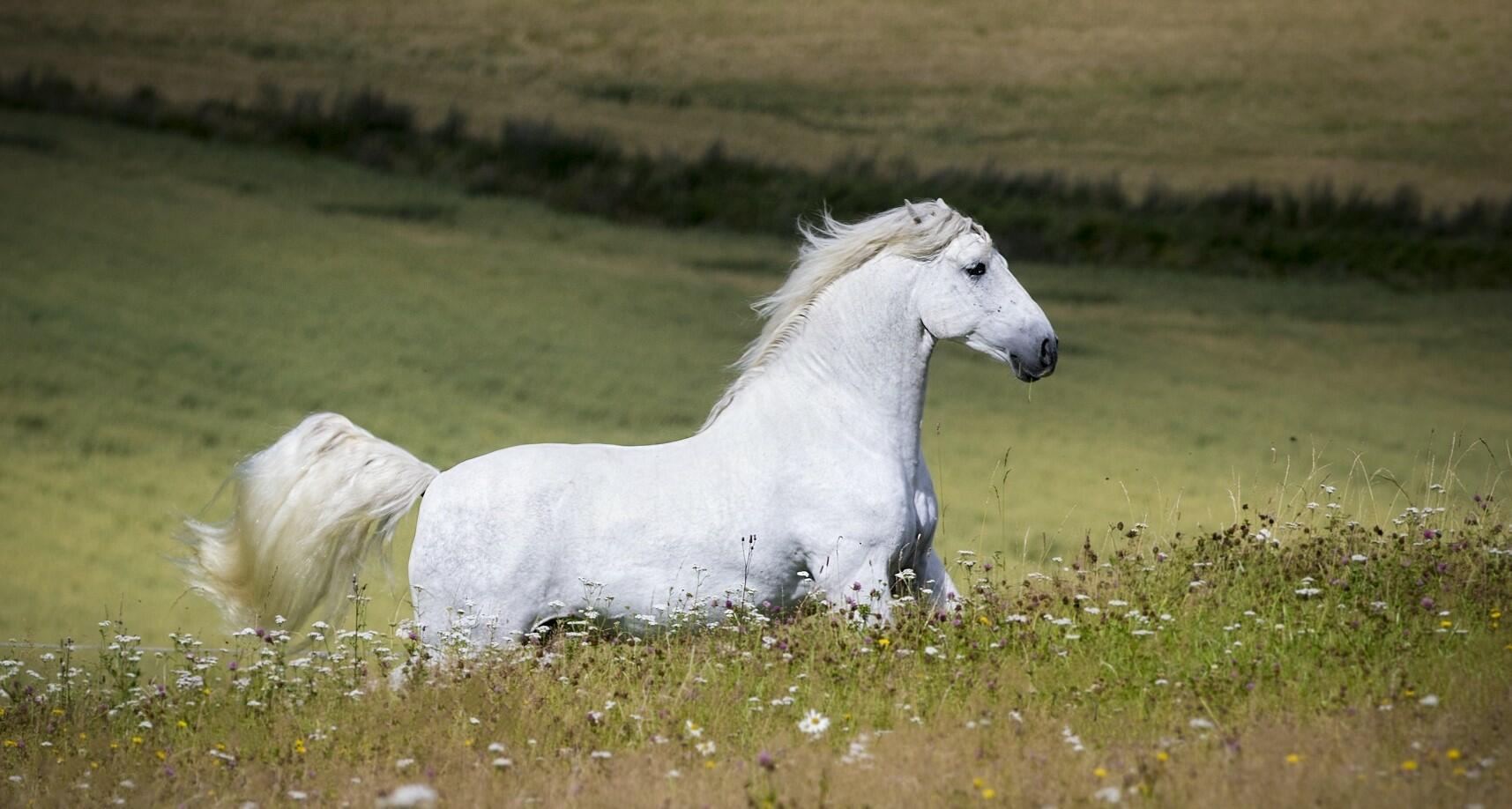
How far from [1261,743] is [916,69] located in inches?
935

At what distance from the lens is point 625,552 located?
226 inches

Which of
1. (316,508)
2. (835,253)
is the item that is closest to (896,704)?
(835,253)

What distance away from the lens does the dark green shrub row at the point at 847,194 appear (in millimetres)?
24672

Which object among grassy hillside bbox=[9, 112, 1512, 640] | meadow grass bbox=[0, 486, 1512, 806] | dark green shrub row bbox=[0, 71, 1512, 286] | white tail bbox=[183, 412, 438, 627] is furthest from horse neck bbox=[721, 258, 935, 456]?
dark green shrub row bbox=[0, 71, 1512, 286]

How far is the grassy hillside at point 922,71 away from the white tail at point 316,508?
65.1ft

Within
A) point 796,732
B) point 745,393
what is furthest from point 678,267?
point 796,732

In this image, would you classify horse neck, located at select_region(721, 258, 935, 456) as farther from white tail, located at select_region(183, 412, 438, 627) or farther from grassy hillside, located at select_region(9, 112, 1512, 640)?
grassy hillside, located at select_region(9, 112, 1512, 640)

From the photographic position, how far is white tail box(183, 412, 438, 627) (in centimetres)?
598

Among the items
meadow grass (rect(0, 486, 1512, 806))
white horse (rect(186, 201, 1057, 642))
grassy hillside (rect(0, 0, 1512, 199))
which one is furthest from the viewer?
grassy hillside (rect(0, 0, 1512, 199))

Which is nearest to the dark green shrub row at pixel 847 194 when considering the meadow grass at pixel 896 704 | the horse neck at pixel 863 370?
the horse neck at pixel 863 370

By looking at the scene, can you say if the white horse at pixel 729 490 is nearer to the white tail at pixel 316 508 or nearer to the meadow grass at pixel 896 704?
the white tail at pixel 316 508

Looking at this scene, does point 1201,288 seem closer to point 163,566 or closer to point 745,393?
point 163,566

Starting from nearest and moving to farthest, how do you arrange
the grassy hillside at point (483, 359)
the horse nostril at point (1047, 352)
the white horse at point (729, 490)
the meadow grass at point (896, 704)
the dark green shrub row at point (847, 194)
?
1. the meadow grass at point (896, 704)
2. the white horse at point (729, 490)
3. the horse nostril at point (1047, 352)
4. the grassy hillside at point (483, 359)
5. the dark green shrub row at point (847, 194)

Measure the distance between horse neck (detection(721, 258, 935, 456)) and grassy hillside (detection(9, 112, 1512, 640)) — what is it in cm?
525
